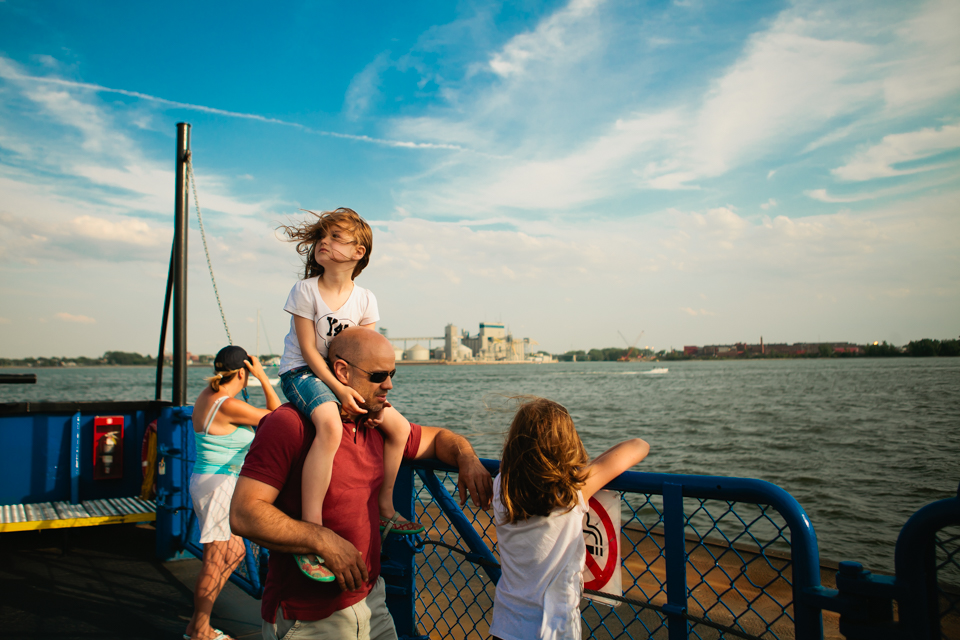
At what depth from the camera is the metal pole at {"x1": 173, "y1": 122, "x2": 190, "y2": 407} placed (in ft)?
19.7

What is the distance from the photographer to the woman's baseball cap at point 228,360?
396 centimetres

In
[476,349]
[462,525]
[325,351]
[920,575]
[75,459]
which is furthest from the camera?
[476,349]

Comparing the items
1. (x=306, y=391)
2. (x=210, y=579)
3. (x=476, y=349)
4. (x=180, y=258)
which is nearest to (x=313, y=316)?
(x=306, y=391)

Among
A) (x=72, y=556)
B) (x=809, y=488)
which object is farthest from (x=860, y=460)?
(x=72, y=556)

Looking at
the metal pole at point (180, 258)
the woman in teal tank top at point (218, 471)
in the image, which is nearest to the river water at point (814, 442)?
the woman in teal tank top at point (218, 471)

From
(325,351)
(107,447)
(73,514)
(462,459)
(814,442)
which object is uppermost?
(325,351)

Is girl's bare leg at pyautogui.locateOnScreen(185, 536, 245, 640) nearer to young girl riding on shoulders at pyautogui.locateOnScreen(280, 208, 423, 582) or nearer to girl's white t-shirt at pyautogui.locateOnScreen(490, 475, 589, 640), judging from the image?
young girl riding on shoulders at pyautogui.locateOnScreen(280, 208, 423, 582)

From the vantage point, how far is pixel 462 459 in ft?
7.50

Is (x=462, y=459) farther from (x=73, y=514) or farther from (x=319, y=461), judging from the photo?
(x=73, y=514)

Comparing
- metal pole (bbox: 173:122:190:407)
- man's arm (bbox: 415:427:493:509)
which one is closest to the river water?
man's arm (bbox: 415:427:493:509)

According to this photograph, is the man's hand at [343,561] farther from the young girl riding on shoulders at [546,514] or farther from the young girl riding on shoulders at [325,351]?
the young girl riding on shoulders at [546,514]

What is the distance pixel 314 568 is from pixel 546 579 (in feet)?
2.45

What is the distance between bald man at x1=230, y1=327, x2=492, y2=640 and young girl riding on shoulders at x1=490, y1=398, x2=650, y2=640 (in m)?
0.26

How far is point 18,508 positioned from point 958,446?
31265 mm
